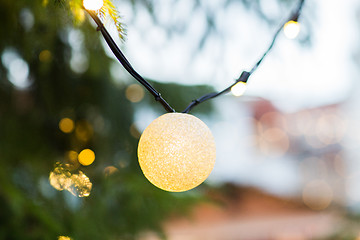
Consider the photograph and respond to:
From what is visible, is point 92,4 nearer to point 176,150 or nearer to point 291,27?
point 176,150

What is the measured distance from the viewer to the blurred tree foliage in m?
0.55

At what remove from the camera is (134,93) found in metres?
0.89

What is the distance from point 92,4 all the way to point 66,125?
0.63 metres

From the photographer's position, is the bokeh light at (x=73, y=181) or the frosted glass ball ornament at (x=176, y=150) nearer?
the frosted glass ball ornament at (x=176, y=150)

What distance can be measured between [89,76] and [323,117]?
2941mm

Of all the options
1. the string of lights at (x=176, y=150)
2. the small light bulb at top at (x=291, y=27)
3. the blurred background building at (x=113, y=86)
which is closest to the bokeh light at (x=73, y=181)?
the blurred background building at (x=113, y=86)

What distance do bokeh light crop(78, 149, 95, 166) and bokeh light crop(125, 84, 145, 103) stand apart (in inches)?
6.4

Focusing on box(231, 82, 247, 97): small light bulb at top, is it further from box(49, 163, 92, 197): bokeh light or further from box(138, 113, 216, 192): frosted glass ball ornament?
box(49, 163, 92, 197): bokeh light

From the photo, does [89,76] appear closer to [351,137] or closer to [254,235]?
[254,235]

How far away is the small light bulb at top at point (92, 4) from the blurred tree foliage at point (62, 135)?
0.28 m

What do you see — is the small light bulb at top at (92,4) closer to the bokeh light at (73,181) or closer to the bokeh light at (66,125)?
the bokeh light at (73,181)

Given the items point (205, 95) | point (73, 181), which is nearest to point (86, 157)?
point (73, 181)

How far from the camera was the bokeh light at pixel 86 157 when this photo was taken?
0.76 m

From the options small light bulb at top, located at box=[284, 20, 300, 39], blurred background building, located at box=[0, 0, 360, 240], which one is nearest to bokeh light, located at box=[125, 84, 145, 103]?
blurred background building, located at box=[0, 0, 360, 240]
